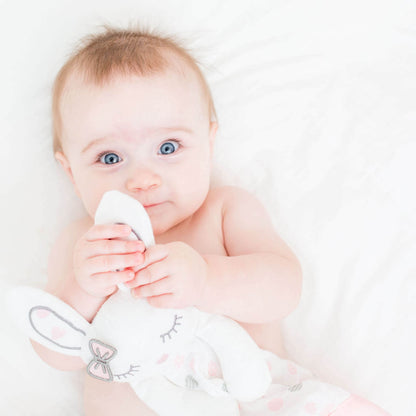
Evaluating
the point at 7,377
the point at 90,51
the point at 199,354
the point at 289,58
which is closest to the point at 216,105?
the point at 289,58

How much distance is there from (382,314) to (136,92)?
2.65ft

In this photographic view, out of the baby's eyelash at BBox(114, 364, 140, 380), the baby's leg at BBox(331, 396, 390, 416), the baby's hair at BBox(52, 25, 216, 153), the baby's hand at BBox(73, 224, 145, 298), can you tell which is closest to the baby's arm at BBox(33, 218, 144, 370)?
the baby's hand at BBox(73, 224, 145, 298)

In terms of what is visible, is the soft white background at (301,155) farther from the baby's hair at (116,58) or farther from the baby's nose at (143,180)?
the baby's nose at (143,180)

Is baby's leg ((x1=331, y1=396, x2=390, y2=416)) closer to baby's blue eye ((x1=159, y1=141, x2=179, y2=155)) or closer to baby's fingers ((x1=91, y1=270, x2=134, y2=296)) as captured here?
baby's fingers ((x1=91, y1=270, x2=134, y2=296))

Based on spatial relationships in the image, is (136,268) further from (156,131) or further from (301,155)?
(301,155)

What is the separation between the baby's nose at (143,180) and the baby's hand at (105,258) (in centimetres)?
17

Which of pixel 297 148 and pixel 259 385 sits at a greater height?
pixel 297 148

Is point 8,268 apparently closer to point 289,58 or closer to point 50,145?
point 50,145

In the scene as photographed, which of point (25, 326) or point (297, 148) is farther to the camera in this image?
point (297, 148)

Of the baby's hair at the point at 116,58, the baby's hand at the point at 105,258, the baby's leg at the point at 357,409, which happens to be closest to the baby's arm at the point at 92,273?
the baby's hand at the point at 105,258

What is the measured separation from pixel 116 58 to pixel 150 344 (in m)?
0.64

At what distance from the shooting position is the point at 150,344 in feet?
3.79

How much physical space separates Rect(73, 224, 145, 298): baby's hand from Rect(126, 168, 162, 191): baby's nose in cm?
17

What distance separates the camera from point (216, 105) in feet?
5.38
